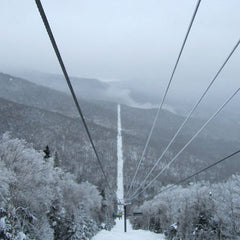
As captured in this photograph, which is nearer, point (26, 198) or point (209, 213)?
point (26, 198)

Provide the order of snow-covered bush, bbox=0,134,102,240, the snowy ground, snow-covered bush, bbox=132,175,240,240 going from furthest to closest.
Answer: the snowy ground < snow-covered bush, bbox=132,175,240,240 < snow-covered bush, bbox=0,134,102,240

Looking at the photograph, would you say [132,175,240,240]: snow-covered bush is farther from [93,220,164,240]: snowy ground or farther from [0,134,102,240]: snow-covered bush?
[0,134,102,240]: snow-covered bush

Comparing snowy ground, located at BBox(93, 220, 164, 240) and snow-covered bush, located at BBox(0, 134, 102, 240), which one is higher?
snow-covered bush, located at BBox(0, 134, 102, 240)

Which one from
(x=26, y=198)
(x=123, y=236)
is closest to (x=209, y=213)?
(x=123, y=236)

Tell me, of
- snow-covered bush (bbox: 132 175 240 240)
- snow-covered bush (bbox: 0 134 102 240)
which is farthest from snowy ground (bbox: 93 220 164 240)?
snow-covered bush (bbox: 0 134 102 240)

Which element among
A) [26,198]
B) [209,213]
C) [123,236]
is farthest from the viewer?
[209,213]

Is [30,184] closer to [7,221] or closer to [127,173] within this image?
[7,221]

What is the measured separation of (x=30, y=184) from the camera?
82.1ft

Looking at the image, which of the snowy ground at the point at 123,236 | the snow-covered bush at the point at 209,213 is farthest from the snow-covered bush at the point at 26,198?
the snow-covered bush at the point at 209,213

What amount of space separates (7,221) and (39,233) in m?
4.78

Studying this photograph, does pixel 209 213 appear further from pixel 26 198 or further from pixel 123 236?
pixel 26 198

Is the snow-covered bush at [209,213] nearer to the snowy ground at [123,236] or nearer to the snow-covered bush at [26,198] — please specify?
the snowy ground at [123,236]

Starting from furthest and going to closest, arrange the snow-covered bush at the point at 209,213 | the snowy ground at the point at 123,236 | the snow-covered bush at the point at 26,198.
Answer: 1. the snowy ground at the point at 123,236
2. the snow-covered bush at the point at 209,213
3. the snow-covered bush at the point at 26,198

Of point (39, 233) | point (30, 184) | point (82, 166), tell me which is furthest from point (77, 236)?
point (82, 166)
